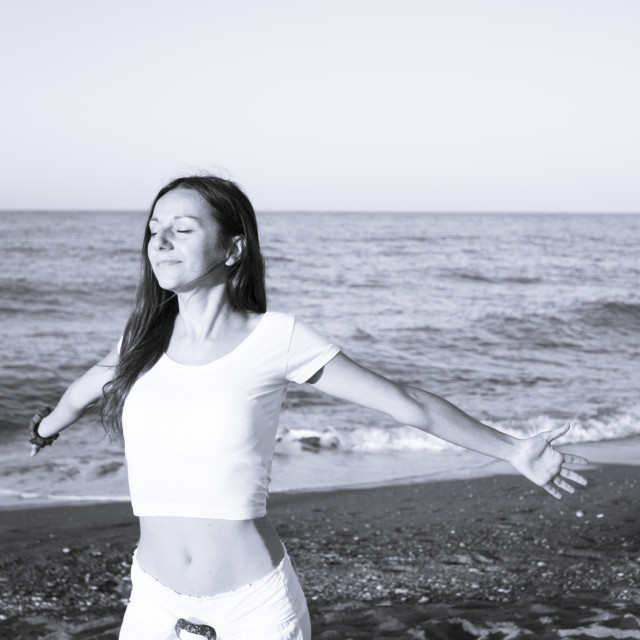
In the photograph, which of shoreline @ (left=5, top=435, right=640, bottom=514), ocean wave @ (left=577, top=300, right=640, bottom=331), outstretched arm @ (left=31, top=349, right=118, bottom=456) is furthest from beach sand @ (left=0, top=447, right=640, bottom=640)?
ocean wave @ (left=577, top=300, right=640, bottom=331)

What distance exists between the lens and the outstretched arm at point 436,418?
2.56 meters

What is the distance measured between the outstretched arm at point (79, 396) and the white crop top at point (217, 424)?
0.90 ft

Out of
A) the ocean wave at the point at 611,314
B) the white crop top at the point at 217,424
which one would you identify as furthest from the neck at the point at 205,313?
the ocean wave at the point at 611,314

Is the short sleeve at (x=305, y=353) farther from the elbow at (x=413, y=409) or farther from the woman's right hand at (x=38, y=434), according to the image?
the woman's right hand at (x=38, y=434)

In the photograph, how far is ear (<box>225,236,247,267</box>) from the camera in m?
2.77

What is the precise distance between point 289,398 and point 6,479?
15.0 feet

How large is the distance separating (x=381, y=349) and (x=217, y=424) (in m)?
14.2

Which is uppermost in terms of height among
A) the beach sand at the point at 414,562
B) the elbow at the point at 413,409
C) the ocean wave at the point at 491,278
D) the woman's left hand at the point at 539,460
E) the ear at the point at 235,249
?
the ear at the point at 235,249

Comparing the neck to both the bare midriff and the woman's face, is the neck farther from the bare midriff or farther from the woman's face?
the bare midriff

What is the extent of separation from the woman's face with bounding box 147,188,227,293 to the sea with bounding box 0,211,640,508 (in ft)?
1.59

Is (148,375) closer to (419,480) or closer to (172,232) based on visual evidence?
(172,232)

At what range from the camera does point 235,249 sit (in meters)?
2.78

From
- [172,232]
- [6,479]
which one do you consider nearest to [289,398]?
[6,479]

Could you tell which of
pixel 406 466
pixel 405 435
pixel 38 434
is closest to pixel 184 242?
pixel 38 434
